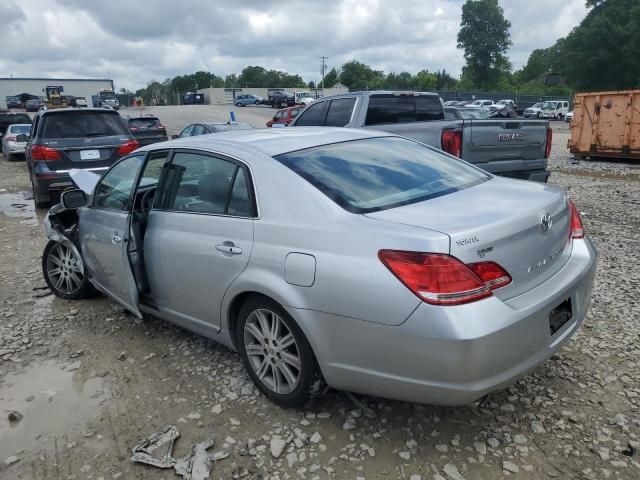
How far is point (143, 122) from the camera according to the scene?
19.6 meters

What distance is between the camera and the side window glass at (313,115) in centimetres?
862

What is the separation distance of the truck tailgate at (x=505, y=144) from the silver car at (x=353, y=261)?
323 centimetres

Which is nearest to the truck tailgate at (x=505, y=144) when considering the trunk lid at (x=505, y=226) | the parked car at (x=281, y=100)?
the trunk lid at (x=505, y=226)

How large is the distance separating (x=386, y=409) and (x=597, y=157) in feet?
47.7

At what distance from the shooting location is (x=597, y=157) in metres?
15.0

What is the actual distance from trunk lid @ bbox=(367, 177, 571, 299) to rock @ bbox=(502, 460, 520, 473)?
0.84 meters

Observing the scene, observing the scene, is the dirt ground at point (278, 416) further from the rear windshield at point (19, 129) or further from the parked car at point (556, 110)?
the parked car at point (556, 110)

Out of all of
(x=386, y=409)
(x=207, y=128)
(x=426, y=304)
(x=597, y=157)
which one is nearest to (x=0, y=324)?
(x=386, y=409)

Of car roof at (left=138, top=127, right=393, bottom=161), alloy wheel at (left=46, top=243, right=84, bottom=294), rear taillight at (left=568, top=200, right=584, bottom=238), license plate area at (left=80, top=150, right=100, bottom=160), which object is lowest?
alloy wheel at (left=46, top=243, right=84, bottom=294)

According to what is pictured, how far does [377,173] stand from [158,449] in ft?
6.47

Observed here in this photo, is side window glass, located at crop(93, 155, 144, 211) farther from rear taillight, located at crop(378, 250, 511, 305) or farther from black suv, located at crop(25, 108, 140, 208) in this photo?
black suv, located at crop(25, 108, 140, 208)

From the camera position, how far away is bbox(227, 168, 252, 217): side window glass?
10.1 feet

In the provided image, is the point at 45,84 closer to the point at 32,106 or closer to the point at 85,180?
the point at 32,106

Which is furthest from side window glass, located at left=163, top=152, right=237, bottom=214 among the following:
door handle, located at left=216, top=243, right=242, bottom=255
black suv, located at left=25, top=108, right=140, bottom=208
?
black suv, located at left=25, top=108, right=140, bottom=208
